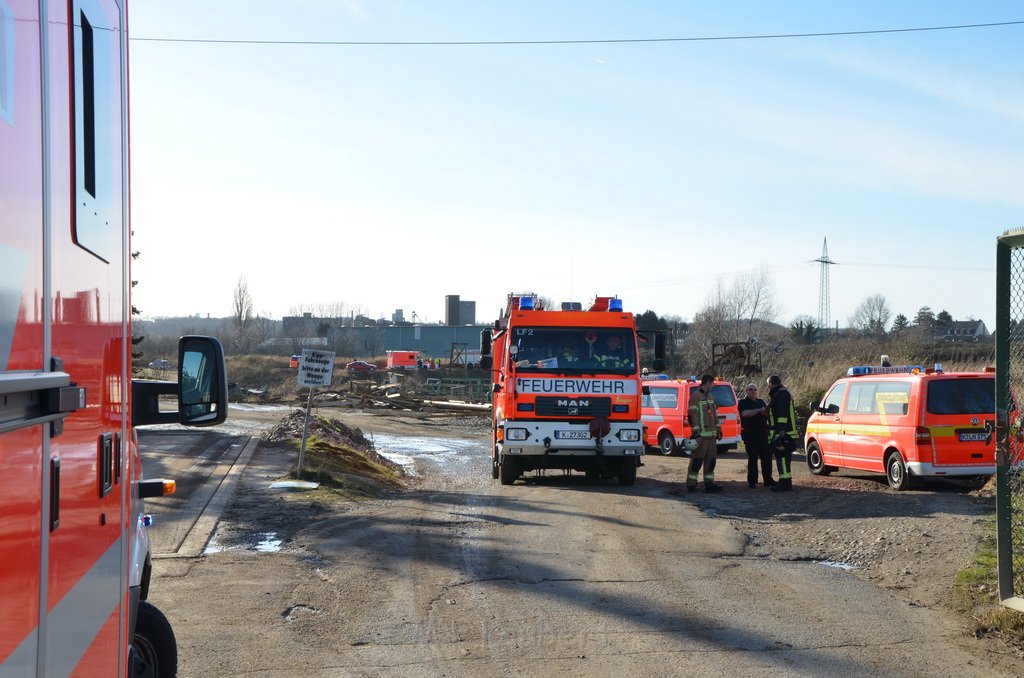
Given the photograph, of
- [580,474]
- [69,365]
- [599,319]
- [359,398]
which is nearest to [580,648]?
[69,365]

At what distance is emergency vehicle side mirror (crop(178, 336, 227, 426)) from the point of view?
4.05 metres

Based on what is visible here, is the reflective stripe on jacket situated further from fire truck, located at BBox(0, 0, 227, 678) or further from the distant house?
the distant house

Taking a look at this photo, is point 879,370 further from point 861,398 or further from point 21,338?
point 21,338

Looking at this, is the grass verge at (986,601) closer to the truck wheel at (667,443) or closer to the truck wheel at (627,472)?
the truck wheel at (627,472)

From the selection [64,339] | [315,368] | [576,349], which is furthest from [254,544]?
[64,339]

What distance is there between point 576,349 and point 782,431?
11.5ft

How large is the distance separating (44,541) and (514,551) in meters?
8.06

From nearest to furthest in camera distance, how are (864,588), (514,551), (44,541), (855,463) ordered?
(44,541) < (864,588) < (514,551) < (855,463)

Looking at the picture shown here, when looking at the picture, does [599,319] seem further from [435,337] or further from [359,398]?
[435,337]

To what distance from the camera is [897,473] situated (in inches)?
592

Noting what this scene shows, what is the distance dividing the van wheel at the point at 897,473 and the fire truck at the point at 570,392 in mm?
3793

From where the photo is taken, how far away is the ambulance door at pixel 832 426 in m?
16.9

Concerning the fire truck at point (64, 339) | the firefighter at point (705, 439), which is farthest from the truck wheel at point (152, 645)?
the firefighter at point (705, 439)

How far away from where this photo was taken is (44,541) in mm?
2070
